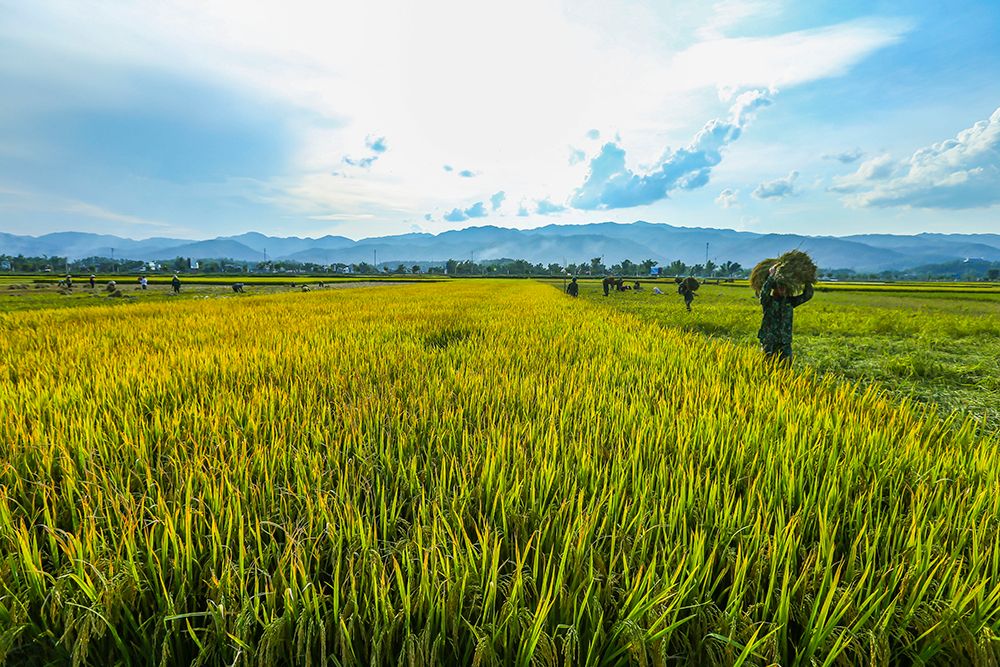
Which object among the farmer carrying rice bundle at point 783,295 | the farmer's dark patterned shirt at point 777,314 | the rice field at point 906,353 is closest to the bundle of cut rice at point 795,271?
the farmer carrying rice bundle at point 783,295

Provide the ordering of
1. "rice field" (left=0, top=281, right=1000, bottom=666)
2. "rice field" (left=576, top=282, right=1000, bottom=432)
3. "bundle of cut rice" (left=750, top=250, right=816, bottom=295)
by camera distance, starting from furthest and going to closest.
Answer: "bundle of cut rice" (left=750, top=250, right=816, bottom=295) < "rice field" (left=576, top=282, right=1000, bottom=432) < "rice field" (left=0, top=281, right=1000, bottom=666)

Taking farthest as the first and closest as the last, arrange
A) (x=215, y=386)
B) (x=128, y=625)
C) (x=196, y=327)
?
(x=196, y=327) → (x=215, y=386) → (x=128, y=625)

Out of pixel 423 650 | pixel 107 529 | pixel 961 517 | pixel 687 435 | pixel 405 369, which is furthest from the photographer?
pixel 405 369

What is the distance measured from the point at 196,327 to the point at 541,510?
8.28 m

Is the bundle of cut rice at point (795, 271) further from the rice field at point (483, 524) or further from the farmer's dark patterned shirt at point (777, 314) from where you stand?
the rice field at point (483, 524)

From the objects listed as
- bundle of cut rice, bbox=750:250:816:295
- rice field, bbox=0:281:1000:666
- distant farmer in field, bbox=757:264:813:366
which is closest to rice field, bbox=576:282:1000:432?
distant farmer in field, bbox=757:264:813:366

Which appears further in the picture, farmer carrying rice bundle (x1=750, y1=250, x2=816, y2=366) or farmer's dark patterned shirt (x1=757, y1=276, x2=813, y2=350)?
farmer's dark patterned shirt (x1=757, y1=276, x2=813, y2=350)

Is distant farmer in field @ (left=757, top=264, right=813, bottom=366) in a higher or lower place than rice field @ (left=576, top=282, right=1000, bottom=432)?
higher

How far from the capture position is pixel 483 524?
1.55 metres

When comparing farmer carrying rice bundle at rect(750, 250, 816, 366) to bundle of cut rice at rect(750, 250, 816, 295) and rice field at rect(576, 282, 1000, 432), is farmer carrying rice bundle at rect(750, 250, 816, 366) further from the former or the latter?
rice field at rect(576, 282, 1000, 432)

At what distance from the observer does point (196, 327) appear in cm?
741

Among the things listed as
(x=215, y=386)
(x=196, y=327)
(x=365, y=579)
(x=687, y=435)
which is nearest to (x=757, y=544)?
(x=687, y=435)

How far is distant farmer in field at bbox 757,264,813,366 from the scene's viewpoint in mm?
5828

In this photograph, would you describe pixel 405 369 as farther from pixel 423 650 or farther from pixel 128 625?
pixel 423 650
